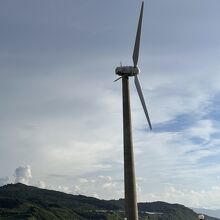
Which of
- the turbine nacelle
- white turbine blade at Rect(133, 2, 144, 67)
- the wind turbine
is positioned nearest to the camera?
the wind turbine

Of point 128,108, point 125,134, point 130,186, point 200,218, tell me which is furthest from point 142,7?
point 200,218

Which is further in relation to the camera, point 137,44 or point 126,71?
point 137,44

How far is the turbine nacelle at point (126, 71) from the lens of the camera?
315 ft

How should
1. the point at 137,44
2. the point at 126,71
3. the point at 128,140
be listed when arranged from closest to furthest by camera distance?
1. the point at 128,140
2. the point at 126,71
3. the point at 137,44

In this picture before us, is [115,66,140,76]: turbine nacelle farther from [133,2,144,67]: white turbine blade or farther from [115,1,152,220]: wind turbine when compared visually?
[133,2,144,67]: white turbine blade

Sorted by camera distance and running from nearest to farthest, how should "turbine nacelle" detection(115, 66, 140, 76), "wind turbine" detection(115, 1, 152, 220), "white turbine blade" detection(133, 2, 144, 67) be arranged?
Result: "wind turbine" detection(115, 1, 152, 220) < "turbine nacelle" detection(115, 66, 140, 76) < "white turbine blade" detection(133, 2, 144, 67)

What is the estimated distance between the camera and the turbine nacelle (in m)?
95.9

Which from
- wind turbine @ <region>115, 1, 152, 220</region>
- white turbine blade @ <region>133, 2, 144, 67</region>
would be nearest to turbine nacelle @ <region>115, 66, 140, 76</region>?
wind turbine @ <region>115, 1, 152, 220</region>

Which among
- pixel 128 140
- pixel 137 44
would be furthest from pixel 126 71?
pixel 128 140

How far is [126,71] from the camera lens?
314 feet

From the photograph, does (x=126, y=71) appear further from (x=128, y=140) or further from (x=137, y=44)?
(x=128, y=140)

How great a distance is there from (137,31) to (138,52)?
17.1ft

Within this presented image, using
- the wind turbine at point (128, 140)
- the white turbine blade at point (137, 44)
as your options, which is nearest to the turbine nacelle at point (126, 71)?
the wind turbine at point (128, 140)

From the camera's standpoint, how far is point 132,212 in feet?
279
